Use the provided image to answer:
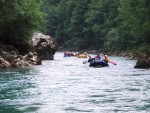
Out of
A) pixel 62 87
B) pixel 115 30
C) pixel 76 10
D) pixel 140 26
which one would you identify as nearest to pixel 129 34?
pixel 115 30

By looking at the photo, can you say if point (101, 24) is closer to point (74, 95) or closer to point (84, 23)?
point (84, 23)

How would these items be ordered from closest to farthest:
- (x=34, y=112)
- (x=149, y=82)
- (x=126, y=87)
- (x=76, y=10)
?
(x=34, y=112), (x=126, y=87), (x=149, y=82), (x=76, y=10)

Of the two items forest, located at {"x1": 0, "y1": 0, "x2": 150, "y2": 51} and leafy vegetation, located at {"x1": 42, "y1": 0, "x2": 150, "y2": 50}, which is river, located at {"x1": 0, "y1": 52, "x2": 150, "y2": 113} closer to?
forest, located at {"x1": 0, "y1": 0, "x2": 150, "y2": 51}

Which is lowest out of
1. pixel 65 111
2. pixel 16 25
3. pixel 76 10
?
pixel 65 111

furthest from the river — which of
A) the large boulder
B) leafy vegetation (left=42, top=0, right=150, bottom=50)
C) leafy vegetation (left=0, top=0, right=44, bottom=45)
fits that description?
leafy vegetation (left=42, top=0, right=150, bottom=50)

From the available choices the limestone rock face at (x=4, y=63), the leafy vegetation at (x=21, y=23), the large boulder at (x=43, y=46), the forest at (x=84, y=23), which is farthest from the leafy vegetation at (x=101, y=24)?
the limestone rock face at (x=4, y=63)

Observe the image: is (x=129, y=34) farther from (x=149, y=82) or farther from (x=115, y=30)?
(x=149, y=82)

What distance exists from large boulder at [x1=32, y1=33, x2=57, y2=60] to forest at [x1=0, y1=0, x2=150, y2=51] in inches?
56.7

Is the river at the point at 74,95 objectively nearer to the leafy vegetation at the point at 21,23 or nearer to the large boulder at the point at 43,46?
the leafy vegetation at the point at 21,23

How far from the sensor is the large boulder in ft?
169

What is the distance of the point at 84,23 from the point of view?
98.2 m

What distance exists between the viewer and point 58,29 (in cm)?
10981

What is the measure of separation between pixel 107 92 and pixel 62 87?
3202 mm

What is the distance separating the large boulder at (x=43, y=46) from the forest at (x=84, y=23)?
4.72 feet
